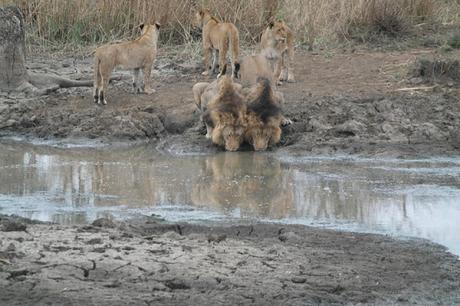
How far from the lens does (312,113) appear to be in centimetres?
1398

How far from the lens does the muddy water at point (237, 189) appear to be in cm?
962

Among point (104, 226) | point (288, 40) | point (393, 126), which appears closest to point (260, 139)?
point (393, 126)

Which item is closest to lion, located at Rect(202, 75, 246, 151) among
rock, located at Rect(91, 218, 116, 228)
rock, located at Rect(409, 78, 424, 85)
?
rock, located at Rect(409, 78, 424, 85)

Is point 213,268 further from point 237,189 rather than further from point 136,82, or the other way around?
point 136,82

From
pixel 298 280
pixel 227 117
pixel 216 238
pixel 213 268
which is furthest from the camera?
pixel 227 117

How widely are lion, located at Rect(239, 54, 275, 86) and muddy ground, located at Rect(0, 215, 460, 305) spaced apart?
559 centimetres

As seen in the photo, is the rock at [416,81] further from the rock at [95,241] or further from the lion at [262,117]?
the rock at [95,241]

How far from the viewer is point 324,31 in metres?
18.6

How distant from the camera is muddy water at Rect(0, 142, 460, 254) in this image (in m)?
9.62

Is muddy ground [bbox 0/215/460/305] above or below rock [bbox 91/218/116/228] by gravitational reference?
below

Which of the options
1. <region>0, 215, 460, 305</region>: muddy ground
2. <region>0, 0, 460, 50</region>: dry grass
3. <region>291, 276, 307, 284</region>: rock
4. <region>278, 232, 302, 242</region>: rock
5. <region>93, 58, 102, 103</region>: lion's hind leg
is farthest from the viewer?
<region>0, 0, 460, 50</region>: dry grass

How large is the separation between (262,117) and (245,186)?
7.32 feet

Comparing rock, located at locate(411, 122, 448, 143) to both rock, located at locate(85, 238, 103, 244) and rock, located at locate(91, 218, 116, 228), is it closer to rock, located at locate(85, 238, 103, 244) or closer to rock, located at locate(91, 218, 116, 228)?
rock, located at locate(91, 218, 116, 228)

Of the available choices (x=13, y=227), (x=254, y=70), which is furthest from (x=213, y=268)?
(x=254, y=70)
